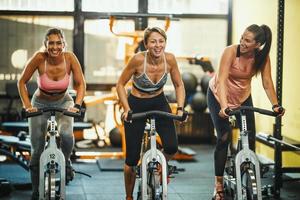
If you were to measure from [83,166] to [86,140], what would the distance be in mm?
1378

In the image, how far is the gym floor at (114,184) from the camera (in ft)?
16.7

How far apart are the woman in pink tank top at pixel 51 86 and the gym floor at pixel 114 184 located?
818mm

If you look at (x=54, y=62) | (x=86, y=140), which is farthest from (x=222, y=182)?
(x=86, y=140)

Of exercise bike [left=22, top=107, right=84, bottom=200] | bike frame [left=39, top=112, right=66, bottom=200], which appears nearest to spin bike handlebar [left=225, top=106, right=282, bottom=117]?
exercise bike [left=22, top=107, right=84, bottom=200]

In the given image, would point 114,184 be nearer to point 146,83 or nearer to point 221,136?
point 221,136

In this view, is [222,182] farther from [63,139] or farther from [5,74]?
[5,74]

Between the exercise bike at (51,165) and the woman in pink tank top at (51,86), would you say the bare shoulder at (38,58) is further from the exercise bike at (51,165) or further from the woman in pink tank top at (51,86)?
the exercise bike at (51,165)

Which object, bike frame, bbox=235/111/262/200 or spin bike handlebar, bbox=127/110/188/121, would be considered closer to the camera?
A: spin bike handlebar, bbox=127/110/188/121

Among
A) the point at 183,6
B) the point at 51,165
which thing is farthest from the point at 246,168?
the point at 183,6

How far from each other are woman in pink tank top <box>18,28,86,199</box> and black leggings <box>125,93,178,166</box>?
42 centimetres

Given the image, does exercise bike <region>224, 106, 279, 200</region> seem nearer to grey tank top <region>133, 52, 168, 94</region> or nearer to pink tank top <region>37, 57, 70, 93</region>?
grey tank top <region>133, 52, 168, 94</region>

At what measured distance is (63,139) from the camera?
430 centimetres

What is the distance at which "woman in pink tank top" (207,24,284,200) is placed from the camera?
4027 mm

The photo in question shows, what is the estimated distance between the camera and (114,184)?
558cm
